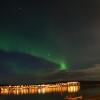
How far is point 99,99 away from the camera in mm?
67438

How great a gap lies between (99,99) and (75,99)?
9.13 m

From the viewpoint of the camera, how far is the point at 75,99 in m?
75.4

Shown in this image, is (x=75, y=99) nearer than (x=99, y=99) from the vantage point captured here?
No
